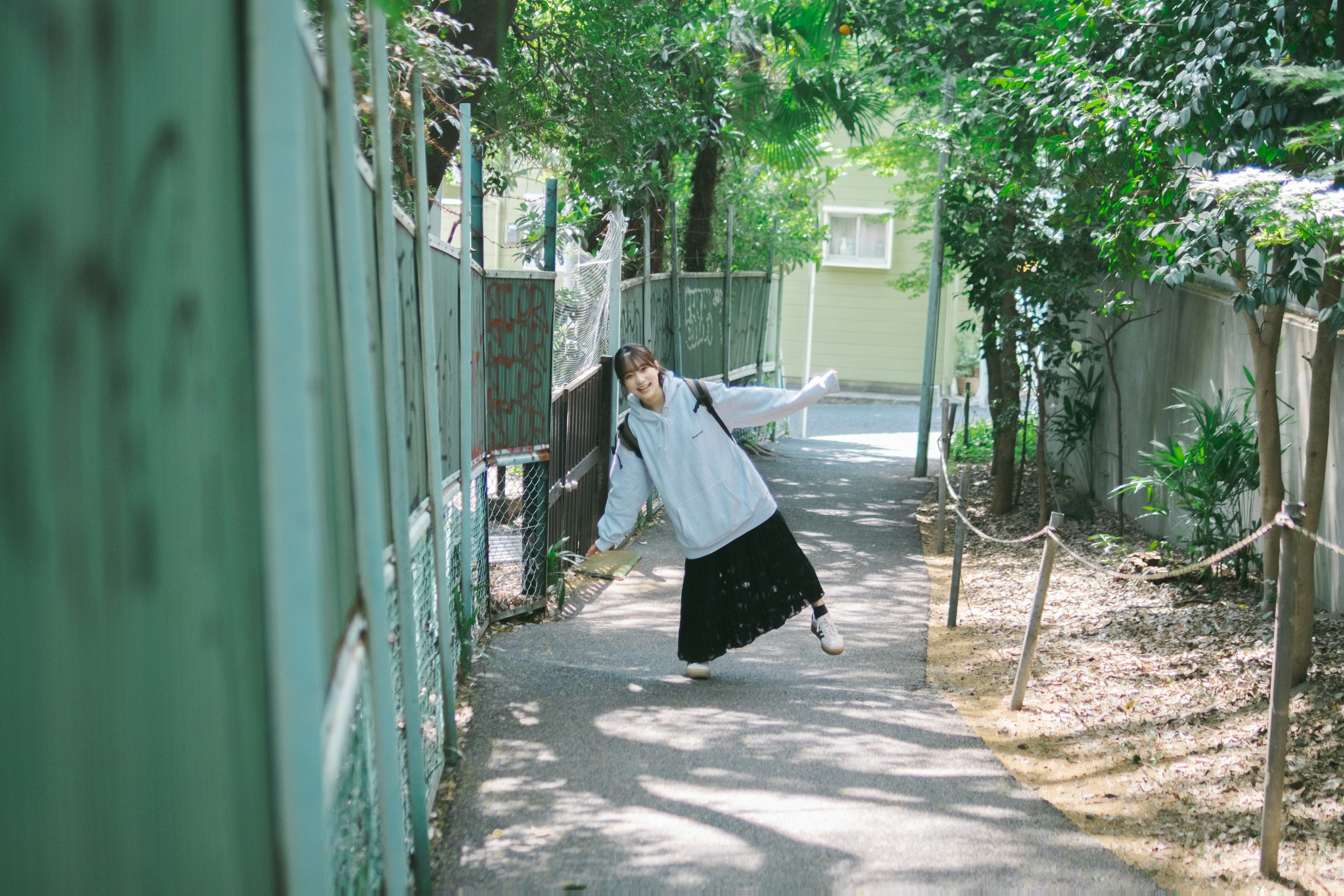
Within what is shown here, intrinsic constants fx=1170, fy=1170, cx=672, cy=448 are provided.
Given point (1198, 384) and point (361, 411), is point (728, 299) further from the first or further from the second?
point (361, 411)

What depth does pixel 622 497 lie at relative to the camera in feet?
16.9

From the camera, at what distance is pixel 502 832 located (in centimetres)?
324

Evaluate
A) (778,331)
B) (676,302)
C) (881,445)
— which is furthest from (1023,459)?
(778,331)

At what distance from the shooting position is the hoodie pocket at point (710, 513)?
5105 millimetres

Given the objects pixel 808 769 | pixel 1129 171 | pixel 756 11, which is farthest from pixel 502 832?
pixel 756 11

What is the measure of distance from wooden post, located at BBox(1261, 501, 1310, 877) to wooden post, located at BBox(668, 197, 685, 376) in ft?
25.7

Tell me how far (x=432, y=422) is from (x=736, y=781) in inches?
58.3

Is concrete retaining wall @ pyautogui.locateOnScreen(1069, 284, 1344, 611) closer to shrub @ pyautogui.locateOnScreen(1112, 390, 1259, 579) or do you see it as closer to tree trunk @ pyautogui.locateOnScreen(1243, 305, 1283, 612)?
shrub @ pyautogui.locateOnScreen(1112, 390, 1259, 579)

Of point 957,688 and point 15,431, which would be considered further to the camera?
point 957,688

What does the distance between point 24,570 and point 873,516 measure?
10.1 meters

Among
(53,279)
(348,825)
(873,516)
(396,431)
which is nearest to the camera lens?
(53,279)

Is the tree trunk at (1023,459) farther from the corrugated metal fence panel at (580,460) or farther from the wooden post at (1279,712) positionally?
the wooden post at (1279,712)

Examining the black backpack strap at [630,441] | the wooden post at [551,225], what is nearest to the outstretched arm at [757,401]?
the black backpack strap at [630,441]

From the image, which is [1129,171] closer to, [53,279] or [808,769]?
[808,769]
